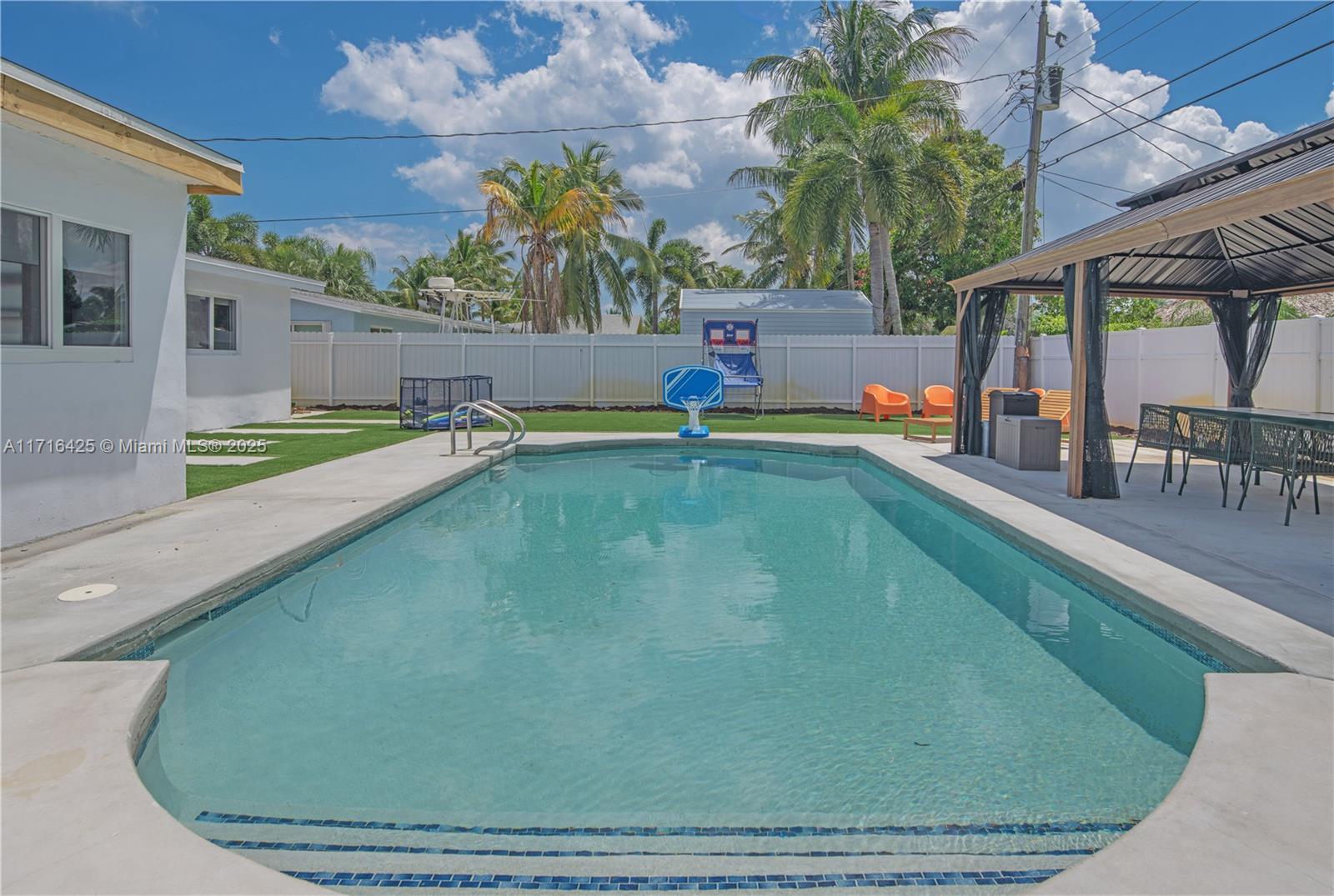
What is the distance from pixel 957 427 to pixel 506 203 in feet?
→ 49.9

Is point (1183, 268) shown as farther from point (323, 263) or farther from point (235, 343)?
point (323, 263)

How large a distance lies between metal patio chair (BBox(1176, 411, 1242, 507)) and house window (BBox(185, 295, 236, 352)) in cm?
1379

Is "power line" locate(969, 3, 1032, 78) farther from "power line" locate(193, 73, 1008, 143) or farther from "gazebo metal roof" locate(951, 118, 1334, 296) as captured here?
"gazebo metal roof" locate(951, 118, 1334, 296)

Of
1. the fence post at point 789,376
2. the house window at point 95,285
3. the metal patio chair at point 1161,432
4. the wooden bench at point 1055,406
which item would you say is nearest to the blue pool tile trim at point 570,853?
the house window at point 95,285

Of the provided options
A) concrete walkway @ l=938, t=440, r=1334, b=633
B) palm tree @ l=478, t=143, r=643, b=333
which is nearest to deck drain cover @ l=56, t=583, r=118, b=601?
concrete walkway @ l=938, t=440, r=1334, b=633

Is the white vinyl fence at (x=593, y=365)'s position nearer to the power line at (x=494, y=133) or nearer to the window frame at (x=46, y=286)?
the power line at (x=494, y=133)

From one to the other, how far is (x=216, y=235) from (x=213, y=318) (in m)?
23.3

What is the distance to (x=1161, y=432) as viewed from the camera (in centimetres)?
848

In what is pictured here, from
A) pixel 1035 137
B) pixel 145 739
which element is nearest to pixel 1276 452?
pixel 145 739

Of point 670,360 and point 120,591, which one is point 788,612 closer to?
point 120,591

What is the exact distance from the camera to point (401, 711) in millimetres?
3643

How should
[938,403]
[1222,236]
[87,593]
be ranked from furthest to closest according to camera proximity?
1. [938,403]
2. [1222,236]
3. [87,593]

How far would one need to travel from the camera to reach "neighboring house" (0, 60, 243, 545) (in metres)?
5.56

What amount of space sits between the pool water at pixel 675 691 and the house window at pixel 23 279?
2.59m
